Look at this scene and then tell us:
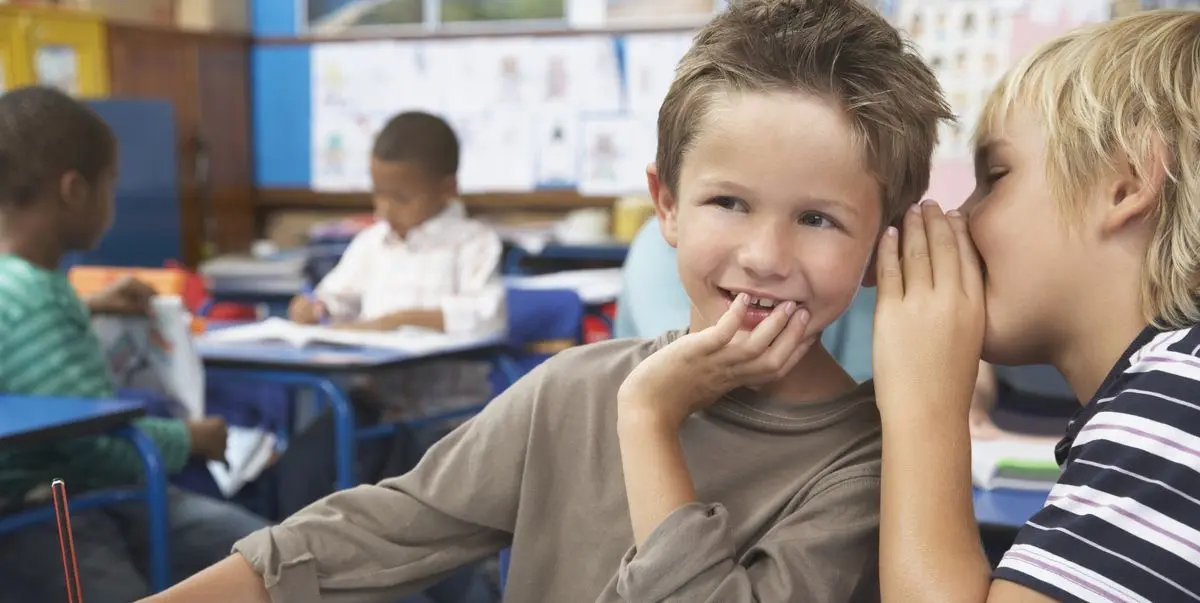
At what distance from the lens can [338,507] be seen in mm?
1037

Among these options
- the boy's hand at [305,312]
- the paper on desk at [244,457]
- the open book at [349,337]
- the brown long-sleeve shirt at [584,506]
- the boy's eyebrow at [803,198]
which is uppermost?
the boy's eyebrow at [803,198]

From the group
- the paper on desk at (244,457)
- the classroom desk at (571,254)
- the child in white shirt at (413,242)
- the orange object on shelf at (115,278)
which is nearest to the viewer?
the paper on desk at (244,457)

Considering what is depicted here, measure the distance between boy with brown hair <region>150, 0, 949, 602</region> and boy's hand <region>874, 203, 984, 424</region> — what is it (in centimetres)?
3

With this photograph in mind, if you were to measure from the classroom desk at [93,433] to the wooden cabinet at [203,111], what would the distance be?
138 inches

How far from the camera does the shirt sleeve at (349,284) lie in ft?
11.7

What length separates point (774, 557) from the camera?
0.90 meters

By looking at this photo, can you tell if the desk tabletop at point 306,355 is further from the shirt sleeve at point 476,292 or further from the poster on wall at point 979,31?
the poster on wall at point 979,31

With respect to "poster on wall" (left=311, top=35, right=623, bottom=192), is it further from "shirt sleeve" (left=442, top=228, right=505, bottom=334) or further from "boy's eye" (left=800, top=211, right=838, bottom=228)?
"boy's eye" (left=800, top=211, right=838, bottom=228)

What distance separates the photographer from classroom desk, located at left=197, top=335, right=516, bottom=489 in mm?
2625

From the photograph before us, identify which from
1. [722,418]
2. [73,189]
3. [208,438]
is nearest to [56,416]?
[208,438]

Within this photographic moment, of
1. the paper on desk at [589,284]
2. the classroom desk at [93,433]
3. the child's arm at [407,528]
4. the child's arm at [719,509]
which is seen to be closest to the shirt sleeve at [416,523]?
the child's arm at [407,528]

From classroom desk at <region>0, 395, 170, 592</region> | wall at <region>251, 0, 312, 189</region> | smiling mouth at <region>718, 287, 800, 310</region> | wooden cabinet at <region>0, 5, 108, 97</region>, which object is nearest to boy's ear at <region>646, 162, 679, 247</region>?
smiling mouth at <region>718, 287, 800, 310</region>

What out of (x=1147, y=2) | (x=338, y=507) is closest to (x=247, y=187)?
(x=1147, y=2)

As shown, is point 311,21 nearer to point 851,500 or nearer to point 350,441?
point 350,441
